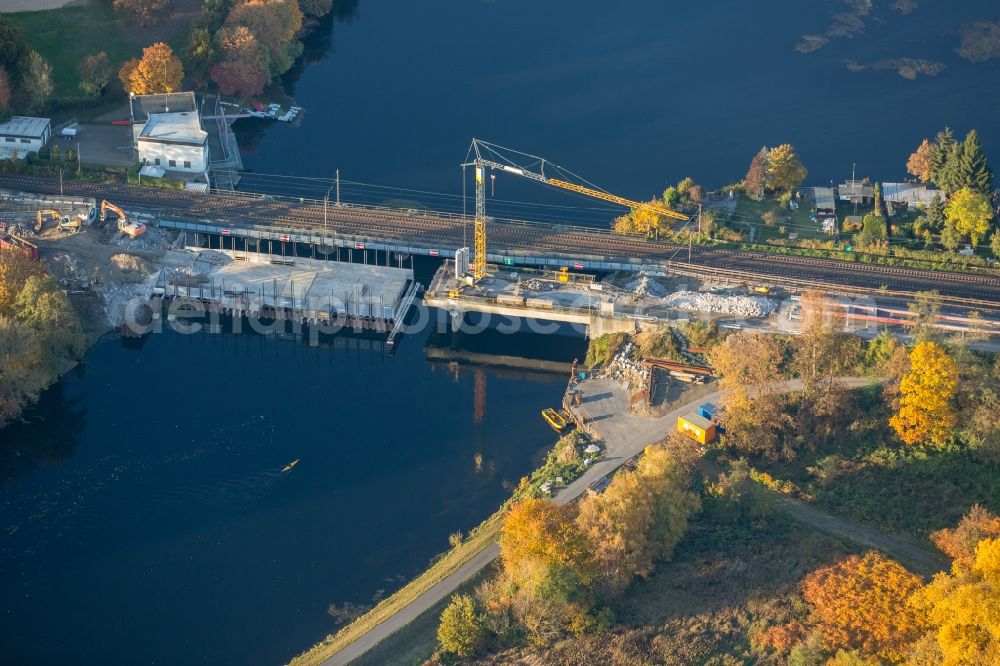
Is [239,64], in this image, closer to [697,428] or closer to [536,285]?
[536,285]

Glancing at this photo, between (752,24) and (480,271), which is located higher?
(752,24)

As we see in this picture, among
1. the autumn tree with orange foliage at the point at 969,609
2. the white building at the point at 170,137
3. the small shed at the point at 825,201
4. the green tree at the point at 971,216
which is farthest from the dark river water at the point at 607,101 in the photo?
the autumn tree with orange foliage at the point at 969,609

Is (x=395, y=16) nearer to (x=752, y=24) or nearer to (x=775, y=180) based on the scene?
(x=752, y=24)

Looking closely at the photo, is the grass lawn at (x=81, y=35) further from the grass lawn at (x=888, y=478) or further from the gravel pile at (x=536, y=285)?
the grass lawn at (x=888, y=478)

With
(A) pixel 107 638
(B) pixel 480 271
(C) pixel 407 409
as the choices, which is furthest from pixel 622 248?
(A) pixel 107 638

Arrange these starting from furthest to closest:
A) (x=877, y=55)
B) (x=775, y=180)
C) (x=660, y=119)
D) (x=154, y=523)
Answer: (x=877, y=55)
(x=660, y=119)
(x=775, y=180)
(x=154, y=523)

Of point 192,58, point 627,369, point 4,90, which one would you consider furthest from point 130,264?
point 627,369
